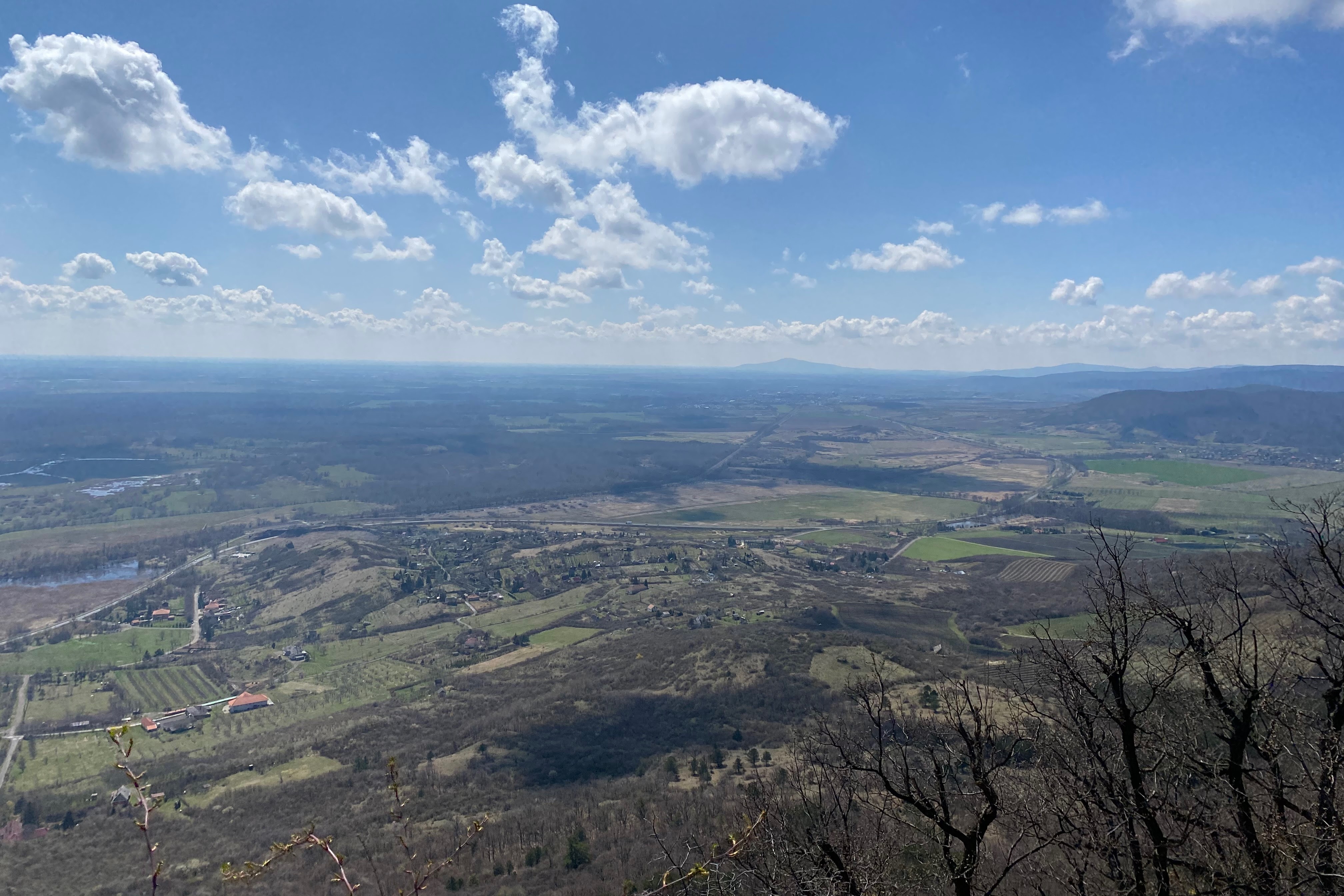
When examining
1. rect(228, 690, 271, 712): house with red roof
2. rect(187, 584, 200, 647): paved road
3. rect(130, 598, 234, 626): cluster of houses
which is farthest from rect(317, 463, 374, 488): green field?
rect(228, 690, 271, 712): house with red roof

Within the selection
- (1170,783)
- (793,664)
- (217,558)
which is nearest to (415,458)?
(217,558)

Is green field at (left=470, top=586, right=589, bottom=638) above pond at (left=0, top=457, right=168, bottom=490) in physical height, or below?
below

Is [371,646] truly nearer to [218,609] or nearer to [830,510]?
[218,609]

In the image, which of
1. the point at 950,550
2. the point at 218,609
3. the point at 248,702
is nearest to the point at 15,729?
the point at 248,702

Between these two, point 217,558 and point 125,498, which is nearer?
point 217,558

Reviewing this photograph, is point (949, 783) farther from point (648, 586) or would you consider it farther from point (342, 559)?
point (342, 559)

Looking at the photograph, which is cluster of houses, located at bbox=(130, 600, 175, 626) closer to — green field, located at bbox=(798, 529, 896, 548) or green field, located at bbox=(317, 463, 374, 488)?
green field, located at bbox=(317, 463, 374, 488)
